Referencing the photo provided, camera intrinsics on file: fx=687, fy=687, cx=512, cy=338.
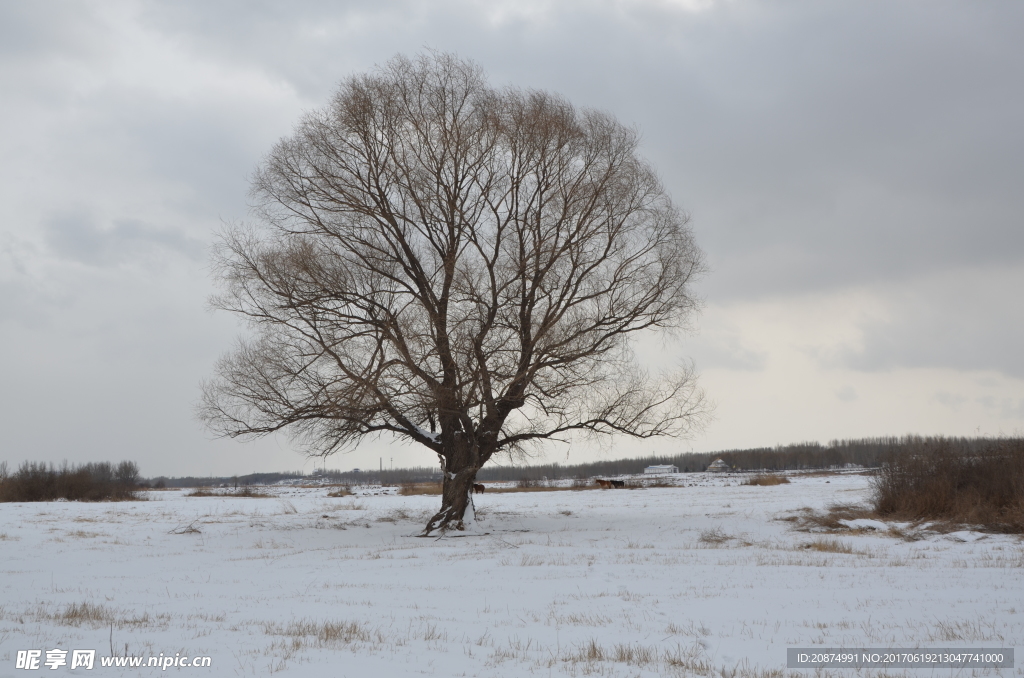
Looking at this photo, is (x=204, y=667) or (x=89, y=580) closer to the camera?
(x=204, y=667)

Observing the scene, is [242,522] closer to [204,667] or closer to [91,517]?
[91,517]

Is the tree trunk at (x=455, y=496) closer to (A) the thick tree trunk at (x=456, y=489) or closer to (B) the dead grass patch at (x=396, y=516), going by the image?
(A) the thick tree trunk at (x=456, y=489)

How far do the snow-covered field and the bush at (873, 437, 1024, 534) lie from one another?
3365mm

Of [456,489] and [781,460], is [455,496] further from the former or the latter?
[781,460]

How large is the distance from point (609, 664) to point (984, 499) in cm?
1803

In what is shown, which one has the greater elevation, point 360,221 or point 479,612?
point 360,221

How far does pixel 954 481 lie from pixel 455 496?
586 inches

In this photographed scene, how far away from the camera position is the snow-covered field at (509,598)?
672 centimetres

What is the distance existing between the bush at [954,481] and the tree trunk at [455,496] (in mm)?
12722

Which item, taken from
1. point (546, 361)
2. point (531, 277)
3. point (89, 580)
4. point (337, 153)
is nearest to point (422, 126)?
point (337, 153)

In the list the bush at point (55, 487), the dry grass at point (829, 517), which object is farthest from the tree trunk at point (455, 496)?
the bush at point (55, 487)

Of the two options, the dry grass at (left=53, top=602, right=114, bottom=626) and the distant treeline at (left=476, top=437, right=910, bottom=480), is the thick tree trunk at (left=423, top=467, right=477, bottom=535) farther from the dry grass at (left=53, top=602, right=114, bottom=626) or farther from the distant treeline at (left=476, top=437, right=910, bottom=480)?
the distant treeline at (left=476, top=437, right=910, bottom=480)

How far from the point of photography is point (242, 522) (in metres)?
24.1

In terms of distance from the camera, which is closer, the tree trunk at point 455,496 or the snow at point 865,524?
the snow at point 865,524
